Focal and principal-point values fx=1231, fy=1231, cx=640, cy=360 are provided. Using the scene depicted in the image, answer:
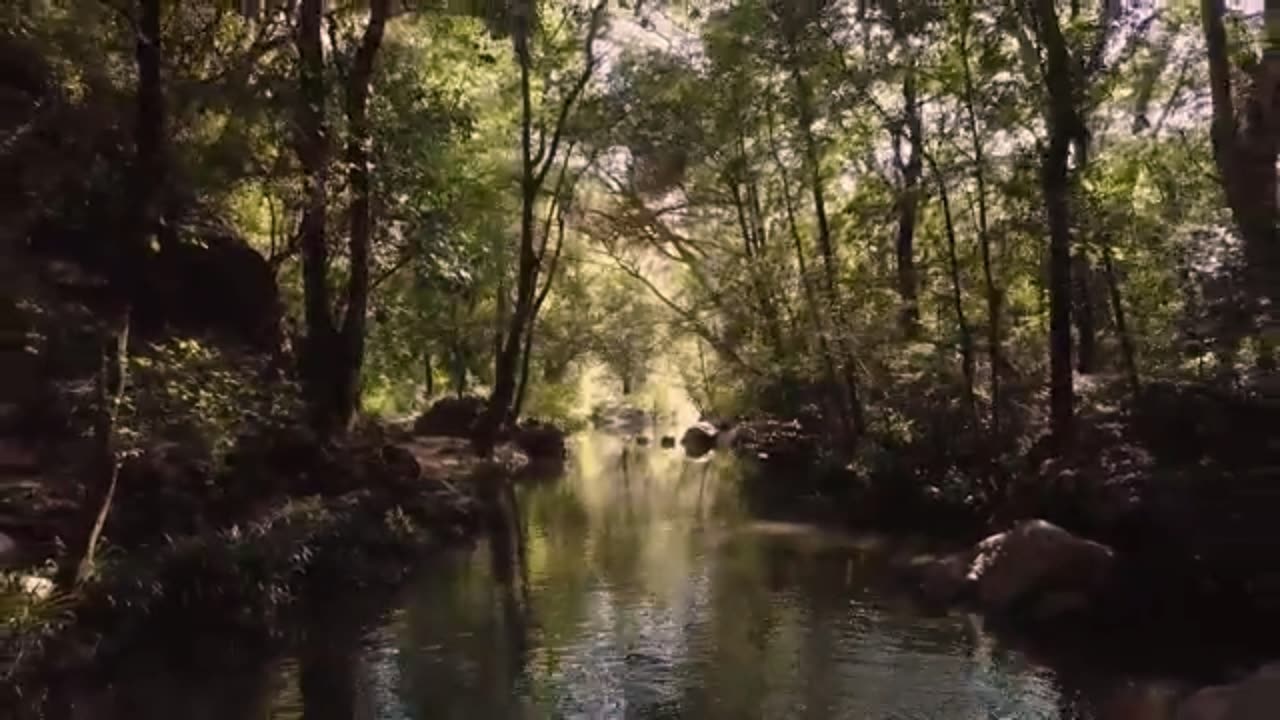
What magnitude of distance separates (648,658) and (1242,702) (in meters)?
5.35

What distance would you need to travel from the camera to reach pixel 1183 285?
41.2 ft

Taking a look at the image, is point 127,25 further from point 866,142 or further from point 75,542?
point 866,142

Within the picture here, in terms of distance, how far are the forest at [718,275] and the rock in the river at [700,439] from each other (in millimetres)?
9529

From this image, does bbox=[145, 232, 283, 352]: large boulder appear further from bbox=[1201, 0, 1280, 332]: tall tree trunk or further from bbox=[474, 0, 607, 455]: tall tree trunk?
bbox=[1201, 0, 1280, 332]: tall tree trunk

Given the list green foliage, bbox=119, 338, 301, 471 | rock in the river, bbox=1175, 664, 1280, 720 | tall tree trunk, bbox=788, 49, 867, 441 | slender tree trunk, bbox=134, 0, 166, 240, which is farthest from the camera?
tall tree trunk, bbox=788, 49, 867, 441

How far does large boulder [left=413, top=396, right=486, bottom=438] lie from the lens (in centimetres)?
3117

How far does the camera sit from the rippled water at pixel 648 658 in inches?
378

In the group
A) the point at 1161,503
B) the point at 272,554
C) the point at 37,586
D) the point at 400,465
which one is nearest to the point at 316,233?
the point at 400,465

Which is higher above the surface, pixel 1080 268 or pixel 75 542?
pixel 1080 268

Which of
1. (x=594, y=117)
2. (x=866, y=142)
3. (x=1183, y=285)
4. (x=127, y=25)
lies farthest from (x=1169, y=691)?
(x=594, y=117)

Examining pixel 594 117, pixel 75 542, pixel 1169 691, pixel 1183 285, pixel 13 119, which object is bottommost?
pixel 1169 691

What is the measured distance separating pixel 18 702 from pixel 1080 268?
14.3 meters

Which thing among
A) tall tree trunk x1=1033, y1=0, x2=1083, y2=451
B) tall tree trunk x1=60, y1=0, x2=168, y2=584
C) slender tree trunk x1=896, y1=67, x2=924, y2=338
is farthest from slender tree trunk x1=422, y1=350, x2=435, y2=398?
tall tree trunk x1=60, y1=0, x2=168, y2=584

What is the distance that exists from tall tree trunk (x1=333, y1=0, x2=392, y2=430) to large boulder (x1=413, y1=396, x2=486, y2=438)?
1137cm
